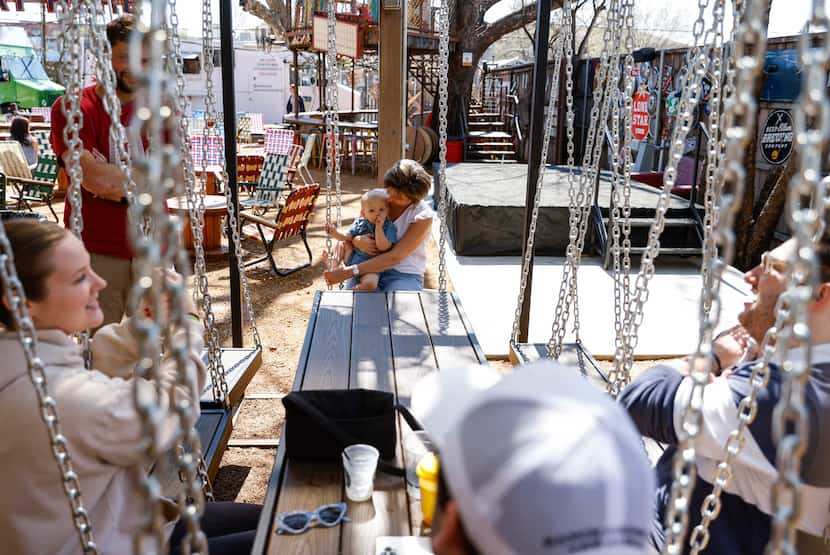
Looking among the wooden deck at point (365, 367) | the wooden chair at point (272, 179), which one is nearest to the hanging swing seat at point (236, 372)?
the wooden deck at point (365, 367)

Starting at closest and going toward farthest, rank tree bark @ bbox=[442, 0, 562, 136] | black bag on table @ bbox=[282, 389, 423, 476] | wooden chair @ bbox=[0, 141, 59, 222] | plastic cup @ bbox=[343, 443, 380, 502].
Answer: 1. plastic cup @ bbox=[343, 443, 380, 502]
2. black bag on table @ bbox=[282, 389, 423, 476]
3. wooden chair @ bbox=[0, 141, 59, 222]
4. tree bark @ bbox=[442, 0, 562, 136]

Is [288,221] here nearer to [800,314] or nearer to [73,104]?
[73,104]

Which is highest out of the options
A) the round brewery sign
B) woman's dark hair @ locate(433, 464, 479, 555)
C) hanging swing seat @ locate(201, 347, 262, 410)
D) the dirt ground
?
the round brewery sign

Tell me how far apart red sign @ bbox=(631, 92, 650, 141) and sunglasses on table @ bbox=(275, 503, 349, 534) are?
9717mm

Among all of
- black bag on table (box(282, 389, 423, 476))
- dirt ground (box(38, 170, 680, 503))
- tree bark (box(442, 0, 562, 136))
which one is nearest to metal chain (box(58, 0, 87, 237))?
black bag on table (box(282, 389, 423, 476))

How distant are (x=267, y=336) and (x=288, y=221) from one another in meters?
1.60

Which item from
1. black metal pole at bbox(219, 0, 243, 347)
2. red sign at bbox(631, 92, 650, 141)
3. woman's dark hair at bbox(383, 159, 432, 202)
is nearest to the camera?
black metal pole at bbox(219, 0, 243, 347)

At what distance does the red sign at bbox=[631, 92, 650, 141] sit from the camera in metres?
10.1

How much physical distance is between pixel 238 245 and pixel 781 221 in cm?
567

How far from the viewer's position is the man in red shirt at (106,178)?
2.71 metres

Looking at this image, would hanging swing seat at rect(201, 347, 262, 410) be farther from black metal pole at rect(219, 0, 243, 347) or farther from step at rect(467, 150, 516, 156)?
step at rect(467, 150, 516, 156)

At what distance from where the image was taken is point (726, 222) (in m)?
0.89

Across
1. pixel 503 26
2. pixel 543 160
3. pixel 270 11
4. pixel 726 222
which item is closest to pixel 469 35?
pixel 503 26

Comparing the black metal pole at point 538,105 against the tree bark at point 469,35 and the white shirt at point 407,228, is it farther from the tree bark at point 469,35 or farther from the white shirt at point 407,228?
the tree bark at point 469,35
